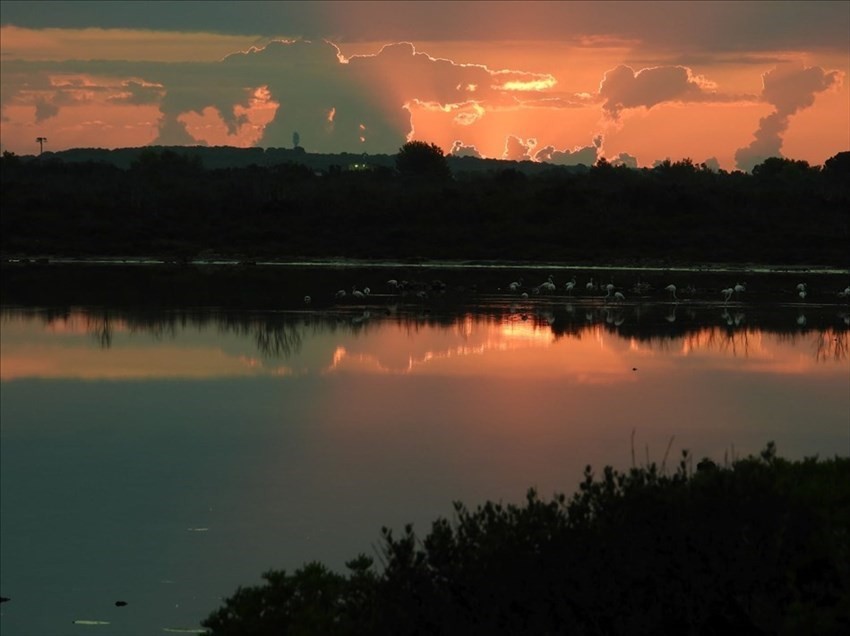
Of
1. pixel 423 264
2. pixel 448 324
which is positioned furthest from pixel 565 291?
pixel 423 264

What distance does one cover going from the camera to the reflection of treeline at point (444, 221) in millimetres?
66000

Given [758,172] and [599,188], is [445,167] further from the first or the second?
[599,188]

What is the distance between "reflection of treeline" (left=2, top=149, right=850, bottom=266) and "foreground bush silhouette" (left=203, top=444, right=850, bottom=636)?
55.9 m

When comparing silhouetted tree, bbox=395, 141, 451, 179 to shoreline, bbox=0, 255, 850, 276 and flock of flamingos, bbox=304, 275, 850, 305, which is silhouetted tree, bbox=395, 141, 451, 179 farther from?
flock of flamingos, bbox=304, 275, 850, 305

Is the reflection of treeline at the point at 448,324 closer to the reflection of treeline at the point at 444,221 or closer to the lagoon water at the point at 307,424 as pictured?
the lagoon water at the point at 307,424

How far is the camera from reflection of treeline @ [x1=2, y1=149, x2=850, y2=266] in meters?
66.0

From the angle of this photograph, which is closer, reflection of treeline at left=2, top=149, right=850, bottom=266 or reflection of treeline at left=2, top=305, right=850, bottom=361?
reflection of treeline at left=2, top=305, right=850, bottom=361

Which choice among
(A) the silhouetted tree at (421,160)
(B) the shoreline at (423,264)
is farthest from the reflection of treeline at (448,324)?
(A) the silhouetted tree at (421,160)

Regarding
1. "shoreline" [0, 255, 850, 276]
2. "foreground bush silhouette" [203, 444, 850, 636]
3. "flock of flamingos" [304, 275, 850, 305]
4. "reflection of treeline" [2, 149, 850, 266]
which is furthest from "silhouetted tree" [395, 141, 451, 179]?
"foreground bush silhouette" [203, 444, 850, 636]

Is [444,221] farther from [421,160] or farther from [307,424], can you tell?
[307,424]

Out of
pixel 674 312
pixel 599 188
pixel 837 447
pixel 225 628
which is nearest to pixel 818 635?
pixel 225 628

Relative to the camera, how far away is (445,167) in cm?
11075

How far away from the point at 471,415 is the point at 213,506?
244 inches

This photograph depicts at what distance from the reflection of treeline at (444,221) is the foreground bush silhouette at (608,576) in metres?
55.9
